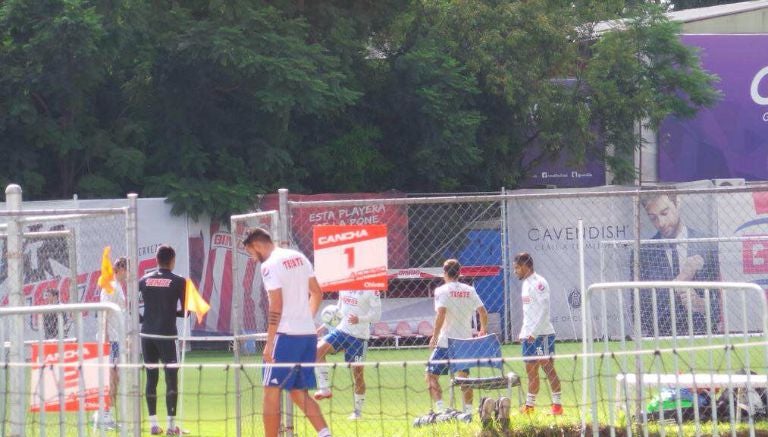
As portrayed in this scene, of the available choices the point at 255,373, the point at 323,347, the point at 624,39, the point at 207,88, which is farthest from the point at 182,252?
the point at 624,39

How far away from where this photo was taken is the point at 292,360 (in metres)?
9.75

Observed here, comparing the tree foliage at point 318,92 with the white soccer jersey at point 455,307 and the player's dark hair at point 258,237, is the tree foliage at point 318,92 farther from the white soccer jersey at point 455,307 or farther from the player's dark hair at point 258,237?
the player's dark hair at point 258,237

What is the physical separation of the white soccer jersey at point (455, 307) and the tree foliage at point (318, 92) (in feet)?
36.6

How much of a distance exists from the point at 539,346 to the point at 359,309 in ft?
6.64

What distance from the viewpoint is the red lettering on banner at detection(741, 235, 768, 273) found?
53.3 feet

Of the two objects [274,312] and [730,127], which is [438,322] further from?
[730,127]

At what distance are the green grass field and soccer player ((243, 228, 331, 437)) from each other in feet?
0.91

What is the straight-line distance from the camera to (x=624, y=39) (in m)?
29.3

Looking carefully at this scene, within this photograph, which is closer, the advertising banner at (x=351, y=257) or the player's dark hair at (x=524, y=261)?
the advertising banner at (x=351, y=257)

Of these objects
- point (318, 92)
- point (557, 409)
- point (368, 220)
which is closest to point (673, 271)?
point (557, 409)

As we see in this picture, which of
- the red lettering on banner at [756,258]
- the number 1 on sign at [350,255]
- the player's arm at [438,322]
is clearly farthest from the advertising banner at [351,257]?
the red lettering on banner at [756,258]

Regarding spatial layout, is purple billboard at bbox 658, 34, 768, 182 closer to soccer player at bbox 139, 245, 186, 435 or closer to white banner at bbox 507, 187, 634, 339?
white banner at bbox 507, 187, 634, 339

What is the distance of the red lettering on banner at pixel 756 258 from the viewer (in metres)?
16.2

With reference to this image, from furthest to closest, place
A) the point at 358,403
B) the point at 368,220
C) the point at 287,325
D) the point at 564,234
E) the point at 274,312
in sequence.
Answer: the point at 564,234 < the point at 368,220 < the point at 358,403 < the point at 287,325 < the point at 274,312
